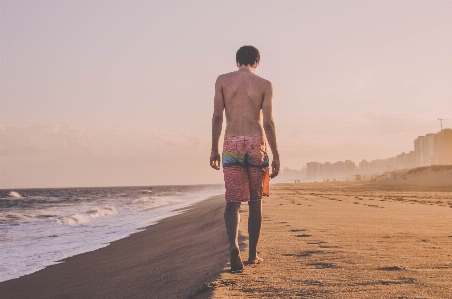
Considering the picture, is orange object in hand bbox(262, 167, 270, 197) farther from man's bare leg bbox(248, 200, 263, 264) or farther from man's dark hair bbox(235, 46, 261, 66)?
man's dark hair bbox(235, 46, 261, 66)

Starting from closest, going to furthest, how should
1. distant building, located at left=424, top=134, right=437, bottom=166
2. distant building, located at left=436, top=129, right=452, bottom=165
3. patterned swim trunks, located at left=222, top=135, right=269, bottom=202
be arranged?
1. patterned swim trunks, located at left=222, top=135, right=269, bottom=202
2. distant building, located at left=436, top=129, right=452, bottom=165
3. distant building, located at left=424, top=134, right=437, bottom=166

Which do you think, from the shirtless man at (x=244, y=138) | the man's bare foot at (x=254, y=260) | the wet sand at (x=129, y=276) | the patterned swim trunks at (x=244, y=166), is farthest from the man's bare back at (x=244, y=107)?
the wet sand at (x=129, y=276)

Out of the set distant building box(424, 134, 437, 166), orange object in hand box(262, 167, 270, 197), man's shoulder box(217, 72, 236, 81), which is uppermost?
distant building box(424, 134, 437, 166)

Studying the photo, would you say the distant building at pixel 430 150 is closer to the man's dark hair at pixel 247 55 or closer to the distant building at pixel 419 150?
the distant building at pixel 419 150

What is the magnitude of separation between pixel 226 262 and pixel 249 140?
4.04ft

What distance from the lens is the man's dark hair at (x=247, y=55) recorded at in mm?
4297

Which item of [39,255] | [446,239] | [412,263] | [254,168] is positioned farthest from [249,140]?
[39,255]

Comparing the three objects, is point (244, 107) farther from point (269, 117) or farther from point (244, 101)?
point (269, 117)

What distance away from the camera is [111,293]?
4402 millimetres

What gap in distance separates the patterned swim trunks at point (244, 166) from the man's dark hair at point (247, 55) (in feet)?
2.57

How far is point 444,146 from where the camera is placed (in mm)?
154375

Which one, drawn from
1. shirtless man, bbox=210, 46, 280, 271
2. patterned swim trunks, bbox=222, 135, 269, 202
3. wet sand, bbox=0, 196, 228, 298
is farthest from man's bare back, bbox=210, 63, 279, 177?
wet sand, bbox=0, 196, 228, 298

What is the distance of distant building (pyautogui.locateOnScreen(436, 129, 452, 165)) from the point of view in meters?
151

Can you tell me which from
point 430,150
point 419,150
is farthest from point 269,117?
point 419,150
